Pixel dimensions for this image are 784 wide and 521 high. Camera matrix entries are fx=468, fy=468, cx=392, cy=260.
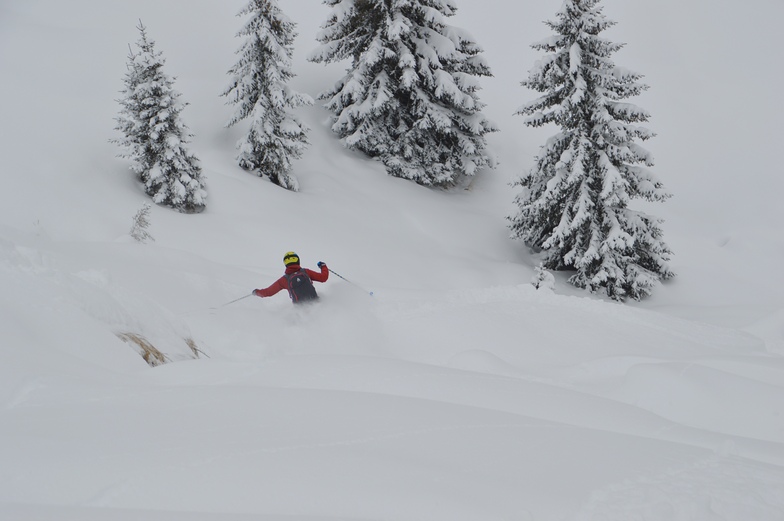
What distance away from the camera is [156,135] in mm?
11891

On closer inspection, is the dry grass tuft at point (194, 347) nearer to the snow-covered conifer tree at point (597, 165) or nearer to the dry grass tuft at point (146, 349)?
the dry grass tuft at point (146, 349)

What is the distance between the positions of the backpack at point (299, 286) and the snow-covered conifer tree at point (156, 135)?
545 centimetres

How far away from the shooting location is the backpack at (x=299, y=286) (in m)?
8.52

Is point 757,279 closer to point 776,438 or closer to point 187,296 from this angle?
point 776,438

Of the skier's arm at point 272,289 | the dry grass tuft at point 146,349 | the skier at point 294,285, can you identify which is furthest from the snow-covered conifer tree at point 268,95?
the dry grass tuft at point 146,349

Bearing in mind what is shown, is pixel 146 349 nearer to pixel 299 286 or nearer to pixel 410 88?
pixel 299 286

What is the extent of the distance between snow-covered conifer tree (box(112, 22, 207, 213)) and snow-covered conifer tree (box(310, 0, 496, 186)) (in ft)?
22.6

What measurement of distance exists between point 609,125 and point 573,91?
1.44 meters

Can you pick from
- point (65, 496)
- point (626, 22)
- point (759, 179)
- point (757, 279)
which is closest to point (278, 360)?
point (65, 496)

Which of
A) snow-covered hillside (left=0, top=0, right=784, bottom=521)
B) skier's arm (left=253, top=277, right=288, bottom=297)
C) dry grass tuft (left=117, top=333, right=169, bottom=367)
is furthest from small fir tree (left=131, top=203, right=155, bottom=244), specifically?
dry grass tuft (left=117, top=333, right=169, bottom=367)

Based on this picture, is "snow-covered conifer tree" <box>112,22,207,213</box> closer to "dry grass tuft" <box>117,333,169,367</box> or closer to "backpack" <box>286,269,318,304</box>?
"backpack" <box>286,269,318,304</box>

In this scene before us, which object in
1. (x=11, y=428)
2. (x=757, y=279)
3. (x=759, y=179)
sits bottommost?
(x=11, y=428)

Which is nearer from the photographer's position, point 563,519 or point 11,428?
point 563,519

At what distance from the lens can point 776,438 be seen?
11.4ft
